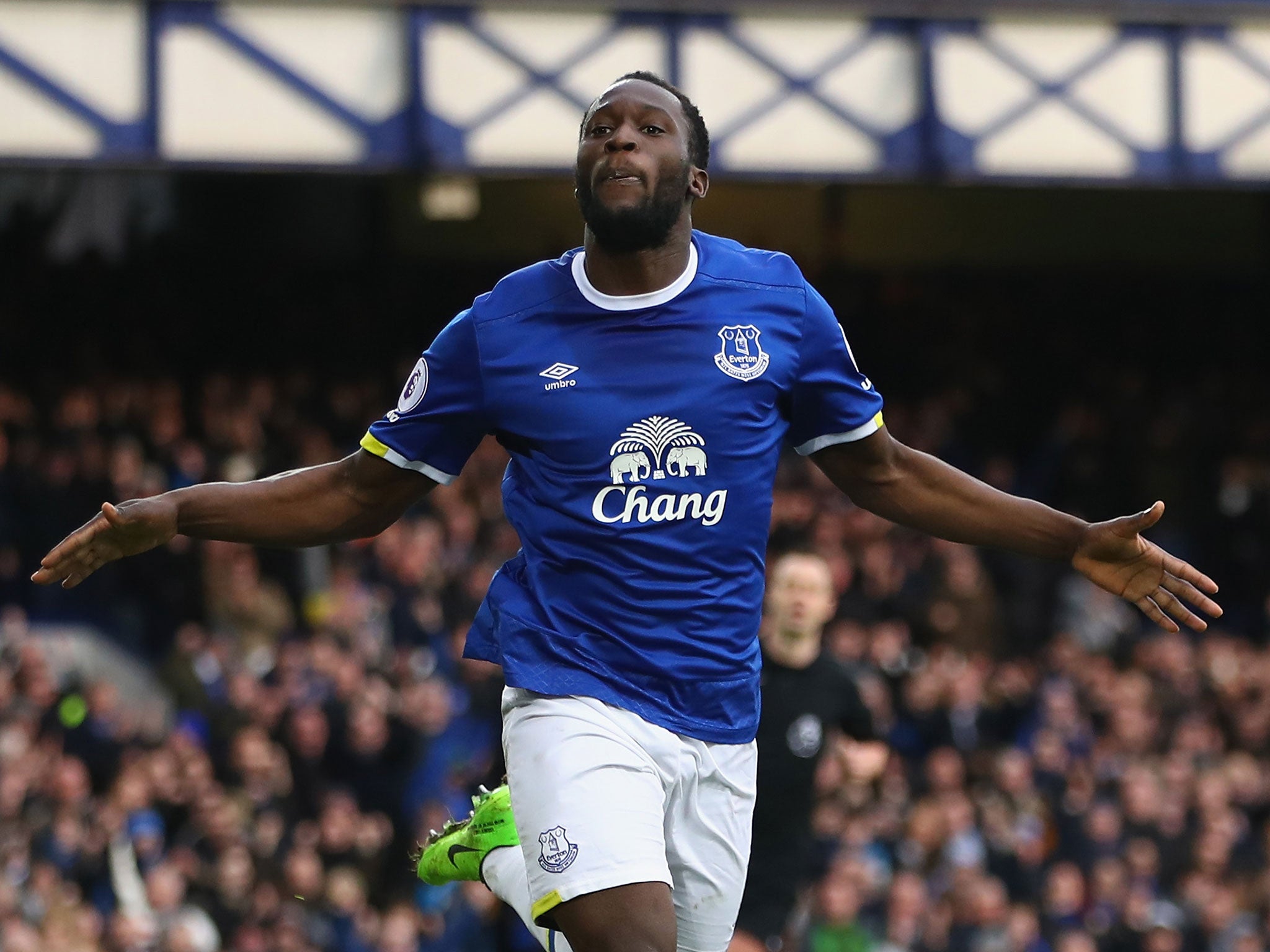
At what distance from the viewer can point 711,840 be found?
15.5 feet

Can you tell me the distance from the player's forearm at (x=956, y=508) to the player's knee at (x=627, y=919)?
1.20m

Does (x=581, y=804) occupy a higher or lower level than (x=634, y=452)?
lower

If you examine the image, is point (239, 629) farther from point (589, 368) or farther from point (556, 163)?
point (589, 368)

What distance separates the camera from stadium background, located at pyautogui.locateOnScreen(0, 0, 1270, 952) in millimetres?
11375

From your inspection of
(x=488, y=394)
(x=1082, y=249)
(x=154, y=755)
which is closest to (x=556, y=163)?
(x=154, y=755)

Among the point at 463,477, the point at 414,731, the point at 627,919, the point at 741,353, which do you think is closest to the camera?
the point at 627,919

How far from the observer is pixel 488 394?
4668 mm

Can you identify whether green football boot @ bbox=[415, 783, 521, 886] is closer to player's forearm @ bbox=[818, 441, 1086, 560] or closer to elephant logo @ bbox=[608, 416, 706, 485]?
elephant logo @ bbox=[608, 416, 706, 485]

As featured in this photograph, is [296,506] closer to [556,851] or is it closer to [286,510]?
[286,510]

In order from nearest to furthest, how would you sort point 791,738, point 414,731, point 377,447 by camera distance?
point 377,447
point 791,738
point 414,731

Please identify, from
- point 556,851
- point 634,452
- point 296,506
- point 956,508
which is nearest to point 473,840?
point 556,851

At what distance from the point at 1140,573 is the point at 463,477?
9657mm

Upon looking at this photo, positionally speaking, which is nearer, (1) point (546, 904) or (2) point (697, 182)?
(1) point (546, 904)

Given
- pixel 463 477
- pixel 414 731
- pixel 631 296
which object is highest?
pixel 631 296
